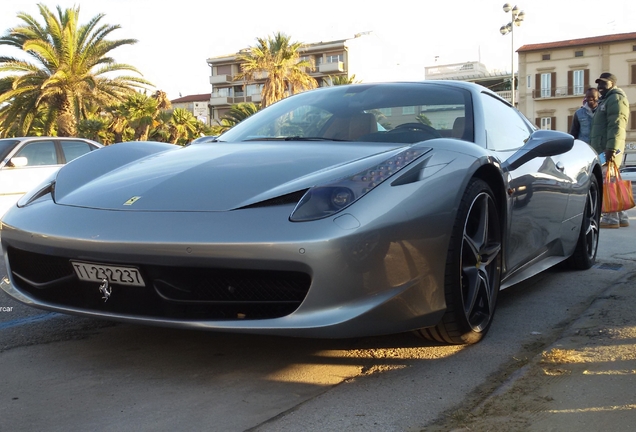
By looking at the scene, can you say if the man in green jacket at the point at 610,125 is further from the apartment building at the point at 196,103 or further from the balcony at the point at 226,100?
the apartment building at the point at 196,103

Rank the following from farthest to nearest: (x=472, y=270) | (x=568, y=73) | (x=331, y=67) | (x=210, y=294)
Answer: (x=331, y=67) → (x=568, y=73) → (x=472, y=270) → (x=210, y=294)

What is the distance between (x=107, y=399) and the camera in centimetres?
226

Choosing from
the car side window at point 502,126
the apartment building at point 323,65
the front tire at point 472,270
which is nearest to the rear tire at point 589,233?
the car side window at point 502,126

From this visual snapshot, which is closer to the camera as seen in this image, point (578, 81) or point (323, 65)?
point (578, 81)

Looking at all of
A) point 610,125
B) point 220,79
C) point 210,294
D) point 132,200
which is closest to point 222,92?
point 220,79

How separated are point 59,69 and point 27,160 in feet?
47.5

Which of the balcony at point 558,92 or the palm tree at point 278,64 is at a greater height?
the palm tree at point 278,64

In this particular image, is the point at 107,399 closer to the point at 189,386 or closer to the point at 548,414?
the point at 189,386

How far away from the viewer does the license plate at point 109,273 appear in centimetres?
237

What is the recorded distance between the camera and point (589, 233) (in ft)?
15.9

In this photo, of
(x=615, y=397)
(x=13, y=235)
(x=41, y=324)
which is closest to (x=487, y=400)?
(x=615, y=397)

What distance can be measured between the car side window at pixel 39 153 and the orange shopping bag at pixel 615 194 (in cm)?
751

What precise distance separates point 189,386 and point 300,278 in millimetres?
552

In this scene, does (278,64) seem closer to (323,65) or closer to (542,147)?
(323,65)
